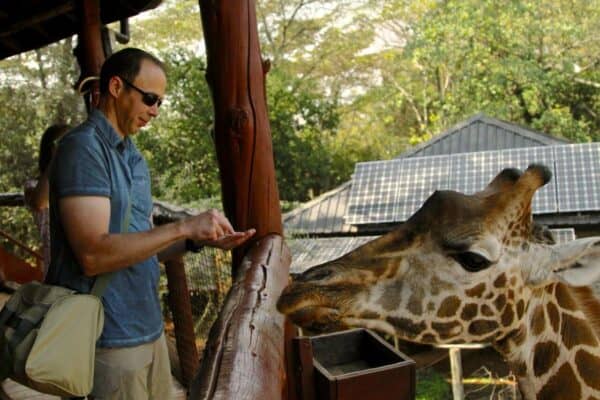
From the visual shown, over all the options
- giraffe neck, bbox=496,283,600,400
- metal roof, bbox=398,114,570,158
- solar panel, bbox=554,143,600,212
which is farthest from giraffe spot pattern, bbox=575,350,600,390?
metal roof, bbox=398,114,570,158

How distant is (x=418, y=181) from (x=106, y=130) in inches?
377

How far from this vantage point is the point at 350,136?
1812 centimetres

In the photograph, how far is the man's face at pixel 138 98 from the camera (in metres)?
1.52

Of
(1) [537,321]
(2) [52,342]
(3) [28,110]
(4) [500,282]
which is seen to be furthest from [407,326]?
(3) [28,110]

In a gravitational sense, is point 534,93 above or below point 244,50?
above

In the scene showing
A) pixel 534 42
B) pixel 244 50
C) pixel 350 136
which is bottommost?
pixel 244 50

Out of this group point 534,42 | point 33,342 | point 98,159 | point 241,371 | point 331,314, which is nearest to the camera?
point 241,371

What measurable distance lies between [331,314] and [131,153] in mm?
691

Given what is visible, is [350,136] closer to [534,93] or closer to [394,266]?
[534,93]

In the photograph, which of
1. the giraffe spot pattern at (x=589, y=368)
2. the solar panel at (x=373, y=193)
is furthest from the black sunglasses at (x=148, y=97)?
the solar panel at (x=373, y=193)

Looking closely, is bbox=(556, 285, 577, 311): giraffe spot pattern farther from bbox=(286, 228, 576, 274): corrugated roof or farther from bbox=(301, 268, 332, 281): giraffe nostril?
bbox=(286, 228, 576, 274): corrugated roof

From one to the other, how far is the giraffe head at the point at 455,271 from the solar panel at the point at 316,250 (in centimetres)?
605

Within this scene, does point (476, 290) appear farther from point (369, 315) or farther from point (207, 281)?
point (207, 281)

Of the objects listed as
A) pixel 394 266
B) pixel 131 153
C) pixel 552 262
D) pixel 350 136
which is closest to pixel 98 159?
pixel 131 153
